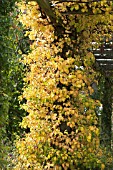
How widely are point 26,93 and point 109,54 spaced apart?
2.99 metres

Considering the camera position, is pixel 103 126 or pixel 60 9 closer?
pixel 60 9

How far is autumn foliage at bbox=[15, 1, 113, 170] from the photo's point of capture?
13.8 ft

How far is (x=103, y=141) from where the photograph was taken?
8922 mm

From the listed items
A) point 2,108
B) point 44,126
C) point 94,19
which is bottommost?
point 44,126

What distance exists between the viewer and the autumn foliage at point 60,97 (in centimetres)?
420

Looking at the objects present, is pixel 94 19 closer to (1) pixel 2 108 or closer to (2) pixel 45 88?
(2) pixel 45 88

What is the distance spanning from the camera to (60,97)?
4223mm

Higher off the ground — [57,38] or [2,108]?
[57,38]

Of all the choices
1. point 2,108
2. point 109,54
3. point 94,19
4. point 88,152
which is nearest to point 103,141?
point 109,54

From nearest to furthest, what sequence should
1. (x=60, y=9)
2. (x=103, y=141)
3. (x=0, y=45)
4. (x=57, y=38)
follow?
(x=0, y=45)
(x=60, y=9)
(x=57, y=38)
(x=103, y=141)

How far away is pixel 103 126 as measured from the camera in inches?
360

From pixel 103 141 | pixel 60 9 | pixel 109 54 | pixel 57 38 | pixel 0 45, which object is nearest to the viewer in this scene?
pixel 0 45

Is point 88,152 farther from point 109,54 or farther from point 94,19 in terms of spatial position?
point 109,54

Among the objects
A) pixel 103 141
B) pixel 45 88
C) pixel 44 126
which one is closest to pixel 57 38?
pixel 45 88
